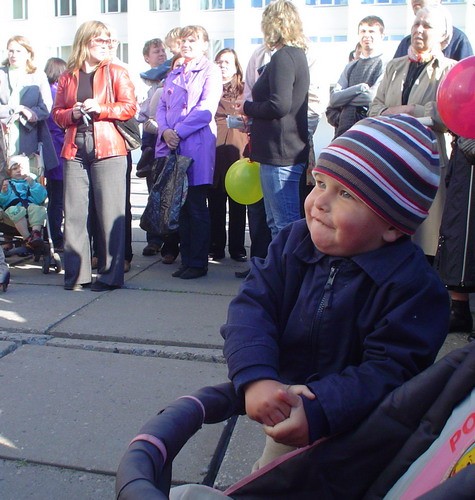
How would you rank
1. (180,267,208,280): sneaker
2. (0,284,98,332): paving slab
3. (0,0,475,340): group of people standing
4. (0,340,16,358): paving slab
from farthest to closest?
(180,267,208,280): sneaker < (0,0,475,340): group of people standing < (0,284,98,332): paving slab < (0,340,16,358): paving slab

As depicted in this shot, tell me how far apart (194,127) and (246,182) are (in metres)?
0.65

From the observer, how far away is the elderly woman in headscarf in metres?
4.49

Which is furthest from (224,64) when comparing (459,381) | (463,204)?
(459,381)

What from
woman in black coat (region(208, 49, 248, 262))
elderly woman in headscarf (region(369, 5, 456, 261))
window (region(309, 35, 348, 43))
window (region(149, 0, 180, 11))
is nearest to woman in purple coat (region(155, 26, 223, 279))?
woman in black coat (region(208, 49, 248, 262))

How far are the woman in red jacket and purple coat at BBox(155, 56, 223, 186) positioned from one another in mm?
539

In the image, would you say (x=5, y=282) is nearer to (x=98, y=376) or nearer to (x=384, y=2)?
(x=98, y=376)

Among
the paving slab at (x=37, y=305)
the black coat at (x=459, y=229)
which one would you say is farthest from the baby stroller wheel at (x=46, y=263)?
the black coat at (x=459, y=229)

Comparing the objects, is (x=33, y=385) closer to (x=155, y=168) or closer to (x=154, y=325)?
(x=154, y=325)

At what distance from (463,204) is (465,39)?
1.75m

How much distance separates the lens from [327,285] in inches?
66.6

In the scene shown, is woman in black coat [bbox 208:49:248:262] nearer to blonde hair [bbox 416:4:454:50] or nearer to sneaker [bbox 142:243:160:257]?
sneaker [bbox 142:243:160:257]

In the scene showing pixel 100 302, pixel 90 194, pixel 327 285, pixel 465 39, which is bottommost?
pixel 100 302

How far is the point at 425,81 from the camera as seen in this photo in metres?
4.53

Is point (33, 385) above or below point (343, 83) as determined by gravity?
below
